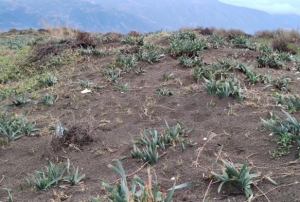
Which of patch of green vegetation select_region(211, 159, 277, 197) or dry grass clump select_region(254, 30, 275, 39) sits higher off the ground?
patch of green vegetation select_region(211, 159, 277, 197)

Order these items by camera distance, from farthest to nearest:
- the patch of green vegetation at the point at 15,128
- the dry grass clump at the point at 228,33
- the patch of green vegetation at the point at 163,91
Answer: the dry grass clump at the point at 228,33 → the patch of green vegetation at the point at 163,91 → the patch of green vegetation at the point at 15,128

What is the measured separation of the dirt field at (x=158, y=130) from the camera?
235cm

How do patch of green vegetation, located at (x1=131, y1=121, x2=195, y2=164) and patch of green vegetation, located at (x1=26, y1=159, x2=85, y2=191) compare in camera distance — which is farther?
patch of green vegetation, located at (x1=131, y1=121, x2=195, y2=164)

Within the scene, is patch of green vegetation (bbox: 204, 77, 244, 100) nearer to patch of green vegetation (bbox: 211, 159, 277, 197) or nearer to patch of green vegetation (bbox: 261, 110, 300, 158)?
patch of green vegetation (bbox: 261, 110, 300, 158)

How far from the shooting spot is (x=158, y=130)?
3.33 m

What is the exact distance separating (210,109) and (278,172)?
143 centimetres

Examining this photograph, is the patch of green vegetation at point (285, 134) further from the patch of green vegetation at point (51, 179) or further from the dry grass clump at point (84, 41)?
the dry grass clump at point (84, 41)

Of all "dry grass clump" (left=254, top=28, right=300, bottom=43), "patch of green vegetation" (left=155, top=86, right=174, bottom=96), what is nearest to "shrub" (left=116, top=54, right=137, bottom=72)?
"patch of green vegetation" (left=155, top=86, right=174, bottom=96)

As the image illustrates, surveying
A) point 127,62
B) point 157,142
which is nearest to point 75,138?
point 157,142

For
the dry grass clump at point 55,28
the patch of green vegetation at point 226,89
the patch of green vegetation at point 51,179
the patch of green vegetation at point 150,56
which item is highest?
the patch of green vegetation at point 226,89

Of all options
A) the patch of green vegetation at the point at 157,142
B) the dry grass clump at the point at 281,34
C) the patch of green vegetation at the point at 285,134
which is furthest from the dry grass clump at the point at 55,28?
the patch of green vegetation at the point at 285,134

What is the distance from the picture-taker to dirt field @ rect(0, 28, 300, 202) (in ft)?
7.70

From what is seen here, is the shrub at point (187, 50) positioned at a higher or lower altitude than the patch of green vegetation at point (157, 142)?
higher

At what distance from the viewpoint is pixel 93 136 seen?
338 cm
